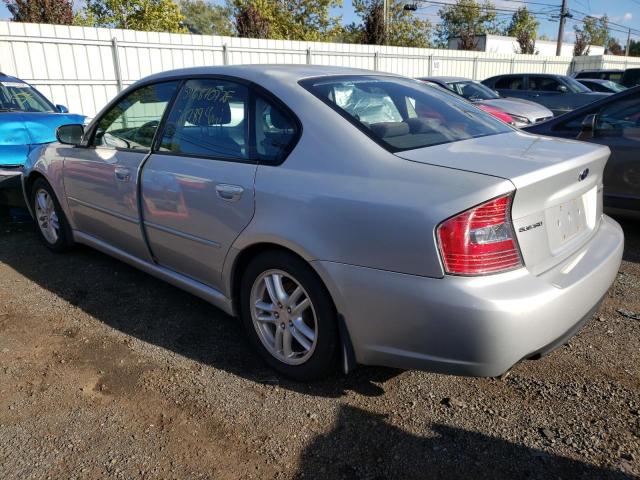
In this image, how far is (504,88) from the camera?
48.8ft

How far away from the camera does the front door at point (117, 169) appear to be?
346 centimetres

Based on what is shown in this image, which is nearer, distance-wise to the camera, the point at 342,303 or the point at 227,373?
the point at 342,303

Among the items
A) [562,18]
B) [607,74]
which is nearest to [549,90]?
[607,74]

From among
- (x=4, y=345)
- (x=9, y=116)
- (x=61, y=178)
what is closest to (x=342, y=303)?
(x=4, y=345)

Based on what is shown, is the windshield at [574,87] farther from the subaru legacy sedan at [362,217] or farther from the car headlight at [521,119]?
the subaru legacy sedan at [362,217]

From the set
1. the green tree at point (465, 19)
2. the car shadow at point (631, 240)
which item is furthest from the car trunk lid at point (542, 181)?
the green tree at point (465, 19)

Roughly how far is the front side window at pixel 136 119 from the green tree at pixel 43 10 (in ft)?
51.9

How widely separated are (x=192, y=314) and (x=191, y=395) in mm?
976

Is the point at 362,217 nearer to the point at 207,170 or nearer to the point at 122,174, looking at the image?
the point at 207,170

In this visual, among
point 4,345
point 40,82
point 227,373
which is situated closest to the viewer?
point 227,373

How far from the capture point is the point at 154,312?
3617 millimetres

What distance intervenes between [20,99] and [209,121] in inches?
213

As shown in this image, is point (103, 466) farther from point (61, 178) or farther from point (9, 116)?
point (9, 116)

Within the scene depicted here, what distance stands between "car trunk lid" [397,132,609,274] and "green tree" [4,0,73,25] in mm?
18240
